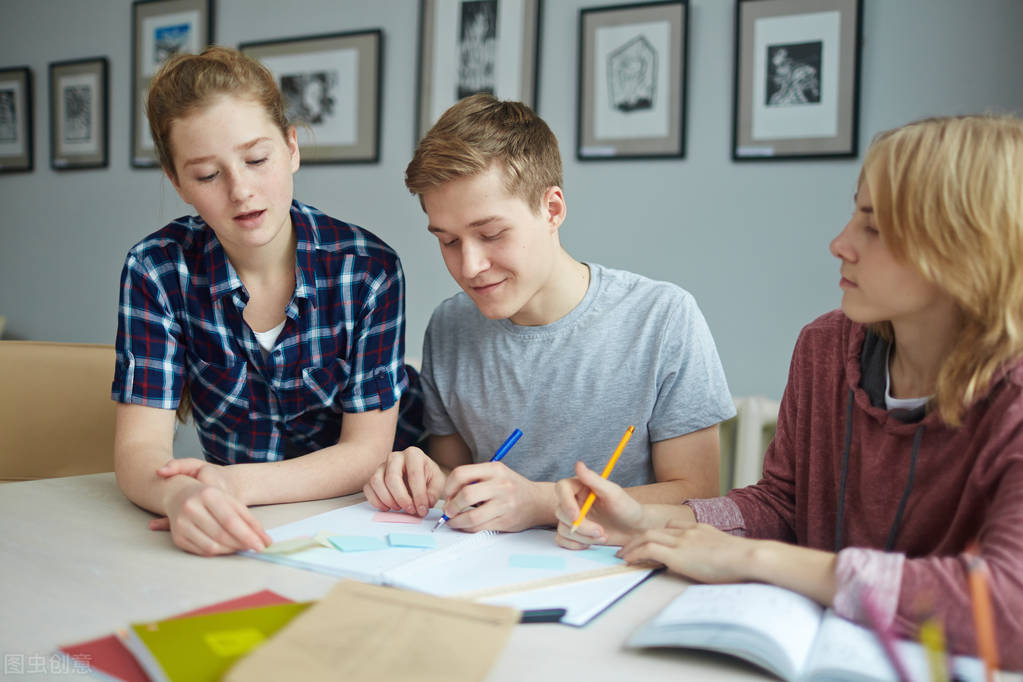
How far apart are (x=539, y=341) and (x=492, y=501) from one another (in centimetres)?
43

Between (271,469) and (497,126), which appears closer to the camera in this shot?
(271,469)

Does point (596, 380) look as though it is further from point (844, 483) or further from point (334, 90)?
point (334, 90)

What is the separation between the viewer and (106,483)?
1291 mm

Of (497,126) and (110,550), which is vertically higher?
(497,126)

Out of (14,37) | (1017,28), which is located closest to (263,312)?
(1017,28)

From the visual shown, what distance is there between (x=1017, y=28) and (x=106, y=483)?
84.4 inches

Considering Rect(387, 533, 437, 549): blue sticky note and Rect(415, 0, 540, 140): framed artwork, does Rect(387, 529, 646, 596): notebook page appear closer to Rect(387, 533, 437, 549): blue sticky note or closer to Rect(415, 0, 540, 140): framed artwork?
Rect(387, 533, 437, 549): blue sticky note

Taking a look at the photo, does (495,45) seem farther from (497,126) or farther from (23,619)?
(23,619)

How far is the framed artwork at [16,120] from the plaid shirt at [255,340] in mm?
2523

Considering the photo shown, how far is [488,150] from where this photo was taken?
4.01ft

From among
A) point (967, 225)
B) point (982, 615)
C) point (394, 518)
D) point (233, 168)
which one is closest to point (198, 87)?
point (233, 168)

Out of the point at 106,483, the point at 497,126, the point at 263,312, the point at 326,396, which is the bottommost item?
the point at 106,483

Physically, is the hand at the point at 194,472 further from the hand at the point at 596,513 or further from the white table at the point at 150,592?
the hand at the point at 596,513

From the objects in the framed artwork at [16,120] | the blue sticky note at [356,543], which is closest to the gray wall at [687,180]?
the framed artwork at [16,120]
